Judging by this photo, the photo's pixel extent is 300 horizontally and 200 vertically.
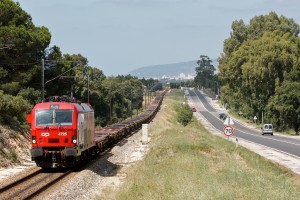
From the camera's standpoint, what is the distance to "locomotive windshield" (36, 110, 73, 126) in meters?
23.2

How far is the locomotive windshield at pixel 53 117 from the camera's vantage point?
23.2 metres

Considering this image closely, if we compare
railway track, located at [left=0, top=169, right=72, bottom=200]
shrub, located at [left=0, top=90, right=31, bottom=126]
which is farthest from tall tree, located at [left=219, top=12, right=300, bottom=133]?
railway track, located at [left=0, top=169, right=72, bottom=200]

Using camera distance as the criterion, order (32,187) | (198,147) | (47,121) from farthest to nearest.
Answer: (198,147) → (47,121) → (32,187)

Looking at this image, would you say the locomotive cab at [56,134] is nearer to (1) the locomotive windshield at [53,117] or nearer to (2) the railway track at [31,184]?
(1) the locomotive windshield at [53,117]

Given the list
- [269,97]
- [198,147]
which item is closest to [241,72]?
[269,97]

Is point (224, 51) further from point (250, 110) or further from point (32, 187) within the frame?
point (32, 187)

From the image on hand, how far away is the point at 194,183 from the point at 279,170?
15.5 meters

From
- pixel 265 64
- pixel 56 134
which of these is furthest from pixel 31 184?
pixel 265 64

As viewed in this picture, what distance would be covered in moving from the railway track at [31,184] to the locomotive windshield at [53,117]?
225 centimetres

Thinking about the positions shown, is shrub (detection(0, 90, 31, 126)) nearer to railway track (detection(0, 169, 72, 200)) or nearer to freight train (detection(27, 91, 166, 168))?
freight train (detection(27, 91, 166, 168))

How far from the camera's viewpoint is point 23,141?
3225 centimetres

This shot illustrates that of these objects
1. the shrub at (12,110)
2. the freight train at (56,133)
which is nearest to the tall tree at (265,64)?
the shrub at (12,110)

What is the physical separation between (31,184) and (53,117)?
165 inches

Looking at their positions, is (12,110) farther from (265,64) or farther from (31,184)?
(265,64)
